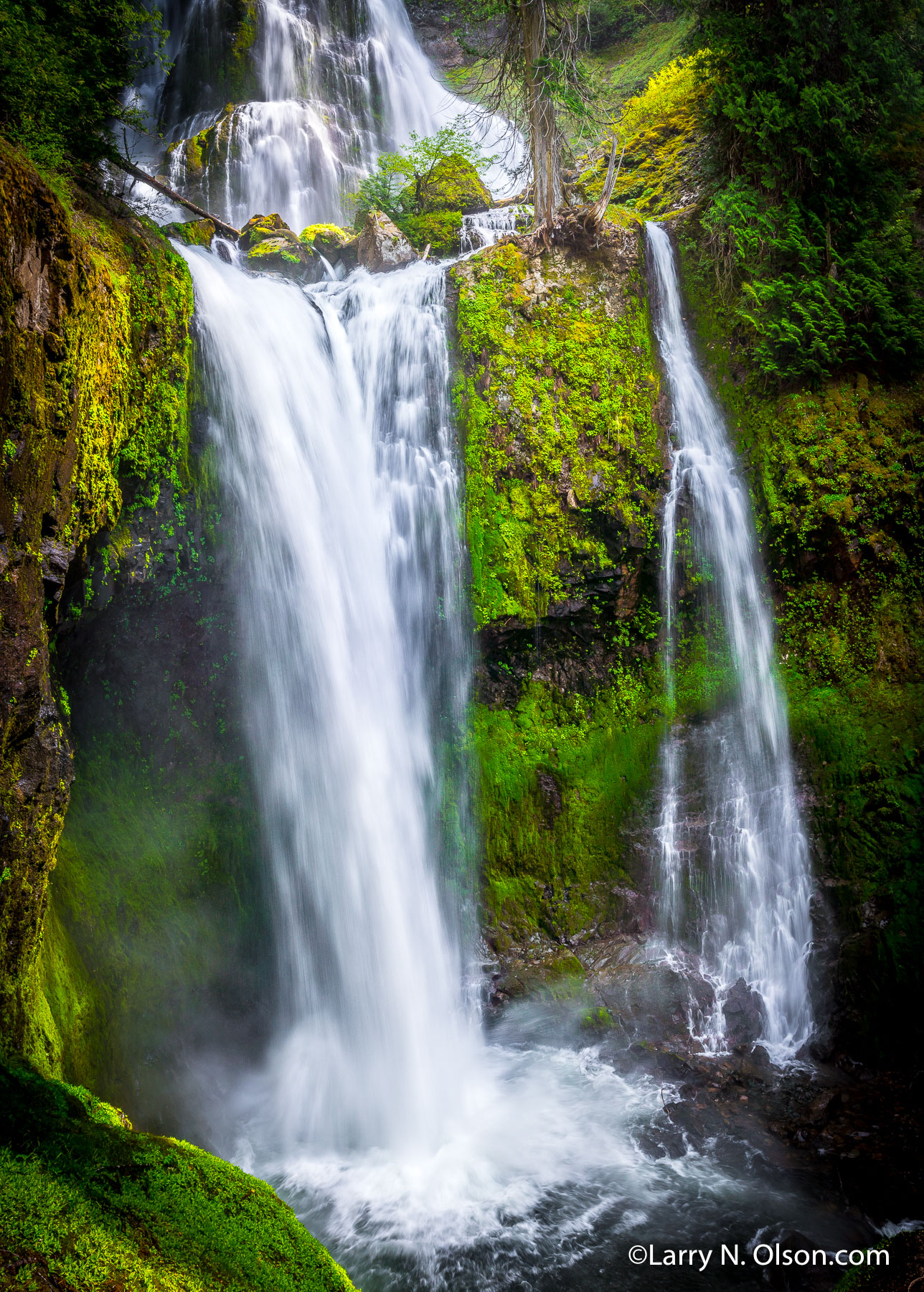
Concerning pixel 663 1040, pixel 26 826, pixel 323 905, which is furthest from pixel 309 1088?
pixel 26 826

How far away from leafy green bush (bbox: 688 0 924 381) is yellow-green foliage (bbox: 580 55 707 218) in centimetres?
202

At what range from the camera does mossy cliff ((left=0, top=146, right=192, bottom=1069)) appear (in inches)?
148

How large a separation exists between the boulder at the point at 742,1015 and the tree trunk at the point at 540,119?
31.2ft

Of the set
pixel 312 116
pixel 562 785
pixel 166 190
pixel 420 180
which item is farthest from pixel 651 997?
pixel 312 116

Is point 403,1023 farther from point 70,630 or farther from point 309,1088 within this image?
point 70,630

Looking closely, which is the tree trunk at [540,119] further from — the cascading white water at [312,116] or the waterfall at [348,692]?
the waterfall at [348,692]

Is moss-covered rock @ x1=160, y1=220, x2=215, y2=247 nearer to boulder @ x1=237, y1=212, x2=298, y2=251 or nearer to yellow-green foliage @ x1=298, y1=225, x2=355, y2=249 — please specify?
boulder @ x1=237, y1=212, x2=298, y2=251

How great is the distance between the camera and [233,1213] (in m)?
2.56

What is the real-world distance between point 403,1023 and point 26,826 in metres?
4.28

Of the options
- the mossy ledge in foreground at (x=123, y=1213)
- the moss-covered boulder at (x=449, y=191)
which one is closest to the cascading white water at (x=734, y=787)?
the mossy ledge in foreground at (x=123, y=1213)

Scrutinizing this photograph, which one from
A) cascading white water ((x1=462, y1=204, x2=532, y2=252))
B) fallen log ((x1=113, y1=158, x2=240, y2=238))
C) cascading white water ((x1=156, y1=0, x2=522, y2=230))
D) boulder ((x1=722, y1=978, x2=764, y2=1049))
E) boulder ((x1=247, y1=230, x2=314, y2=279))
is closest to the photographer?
fallen log ((x1=113, y1=158, x2=240, y2=238))

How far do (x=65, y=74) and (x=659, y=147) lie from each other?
34.3 ft

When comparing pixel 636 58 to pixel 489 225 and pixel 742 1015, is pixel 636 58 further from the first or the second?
pixel 742 1015

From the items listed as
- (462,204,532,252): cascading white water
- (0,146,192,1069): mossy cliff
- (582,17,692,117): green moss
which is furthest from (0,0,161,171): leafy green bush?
(582,17,692,117): green moss
